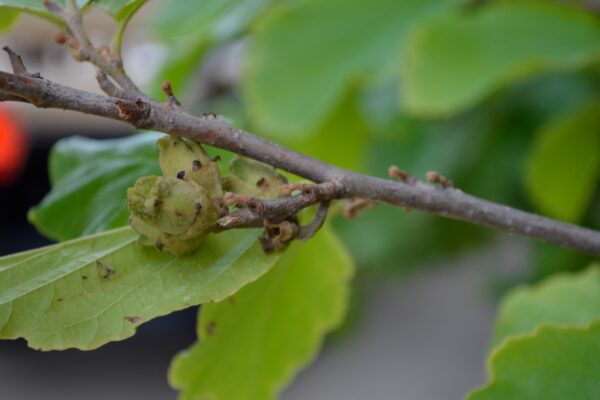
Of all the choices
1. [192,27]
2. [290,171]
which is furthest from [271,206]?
[192,27]

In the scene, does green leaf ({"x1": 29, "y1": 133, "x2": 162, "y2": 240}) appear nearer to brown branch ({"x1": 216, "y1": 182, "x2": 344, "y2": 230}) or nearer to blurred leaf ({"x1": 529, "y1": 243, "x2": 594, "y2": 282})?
brown branch ({"x1": 216, "y1": 182, "x2": 344, "y2": 230})

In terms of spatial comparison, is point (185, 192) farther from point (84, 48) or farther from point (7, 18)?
point (7, 18)

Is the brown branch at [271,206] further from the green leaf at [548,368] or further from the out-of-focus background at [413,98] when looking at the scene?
the out-of-focus background at [413,98]

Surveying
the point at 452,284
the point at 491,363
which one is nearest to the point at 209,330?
the point at 491,363

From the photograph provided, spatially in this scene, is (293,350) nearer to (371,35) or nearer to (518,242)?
(371,35)

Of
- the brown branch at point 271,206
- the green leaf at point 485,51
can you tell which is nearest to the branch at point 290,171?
the brown branch at point 271,206
